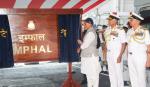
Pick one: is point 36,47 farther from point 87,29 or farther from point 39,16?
point 87,29

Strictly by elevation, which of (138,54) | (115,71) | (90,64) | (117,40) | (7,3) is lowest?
(115,71)

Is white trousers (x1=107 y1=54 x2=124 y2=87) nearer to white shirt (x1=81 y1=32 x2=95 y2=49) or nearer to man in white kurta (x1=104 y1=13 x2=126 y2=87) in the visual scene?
man in white kurta (x1=104 y1=13 x2=126 y2=87)

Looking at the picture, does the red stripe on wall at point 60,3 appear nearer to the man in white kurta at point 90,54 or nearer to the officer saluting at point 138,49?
the man in white kurta at point 90,54

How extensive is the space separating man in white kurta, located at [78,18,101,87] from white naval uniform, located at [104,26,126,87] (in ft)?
1.00

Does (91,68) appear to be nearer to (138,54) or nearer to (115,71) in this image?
(115,71)

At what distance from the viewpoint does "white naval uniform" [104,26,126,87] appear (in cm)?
605

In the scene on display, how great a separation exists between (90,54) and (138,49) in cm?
96

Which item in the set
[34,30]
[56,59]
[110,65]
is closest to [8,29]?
[34,30]

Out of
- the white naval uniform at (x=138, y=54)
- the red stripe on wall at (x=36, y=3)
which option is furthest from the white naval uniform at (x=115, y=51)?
the red stripe on wall at (x=36, y=3)

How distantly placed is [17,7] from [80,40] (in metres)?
1.41

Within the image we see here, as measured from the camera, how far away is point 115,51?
605cm

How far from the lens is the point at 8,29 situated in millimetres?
5535

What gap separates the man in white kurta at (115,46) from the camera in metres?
6.04

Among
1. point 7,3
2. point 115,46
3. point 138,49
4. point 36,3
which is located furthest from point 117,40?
point 7,3
